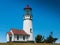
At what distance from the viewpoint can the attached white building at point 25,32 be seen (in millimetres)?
42594

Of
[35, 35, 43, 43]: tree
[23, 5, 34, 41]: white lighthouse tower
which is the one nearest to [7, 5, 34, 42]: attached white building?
[23, 5, 34, 41]: white lighthouse tower

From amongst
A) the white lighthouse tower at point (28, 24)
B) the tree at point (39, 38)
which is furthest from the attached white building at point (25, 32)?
the tree at point (39, 38)

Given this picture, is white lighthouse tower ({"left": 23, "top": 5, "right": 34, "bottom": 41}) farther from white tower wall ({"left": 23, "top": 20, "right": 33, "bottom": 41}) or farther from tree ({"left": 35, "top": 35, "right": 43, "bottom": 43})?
tree ({"left": 35, "top": 35, "right": 43, "bottom": 43})

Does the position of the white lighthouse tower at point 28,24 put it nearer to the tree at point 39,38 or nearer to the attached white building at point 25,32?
the attached white building at point 25,32

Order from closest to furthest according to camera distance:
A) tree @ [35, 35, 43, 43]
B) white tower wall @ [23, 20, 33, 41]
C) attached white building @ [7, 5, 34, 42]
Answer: tree @ [35, 35, 43, 43] < attached white building @ [7, 5, 34, 42] < white tower wall @ [23, 20, 33, 41]

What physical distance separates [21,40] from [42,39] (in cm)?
495

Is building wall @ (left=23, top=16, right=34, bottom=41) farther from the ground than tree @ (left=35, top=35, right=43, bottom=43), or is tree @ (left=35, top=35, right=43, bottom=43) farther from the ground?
building wall @ (left=23, top=16, right=34, bottom=41)

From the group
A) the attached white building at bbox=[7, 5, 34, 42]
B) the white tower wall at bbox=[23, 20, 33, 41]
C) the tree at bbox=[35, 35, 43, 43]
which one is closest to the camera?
the tree at bbox=[35, 35, 43, 43]

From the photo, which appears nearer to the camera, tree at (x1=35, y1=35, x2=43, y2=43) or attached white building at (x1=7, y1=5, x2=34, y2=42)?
tree at (x1=35, y1=35, x2=43, y2=43)

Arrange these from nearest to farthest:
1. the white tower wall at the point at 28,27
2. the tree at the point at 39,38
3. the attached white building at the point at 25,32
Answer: the tree at the point at 39,38 < the attached white building at the point at 25,32 < the white tower wall at the point at 28,27

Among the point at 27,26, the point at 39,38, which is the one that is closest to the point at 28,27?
the point at 27,26

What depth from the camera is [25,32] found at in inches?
1724

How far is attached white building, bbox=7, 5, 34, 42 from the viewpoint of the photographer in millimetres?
42594

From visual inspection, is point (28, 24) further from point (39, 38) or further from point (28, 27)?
point (39, 38)
